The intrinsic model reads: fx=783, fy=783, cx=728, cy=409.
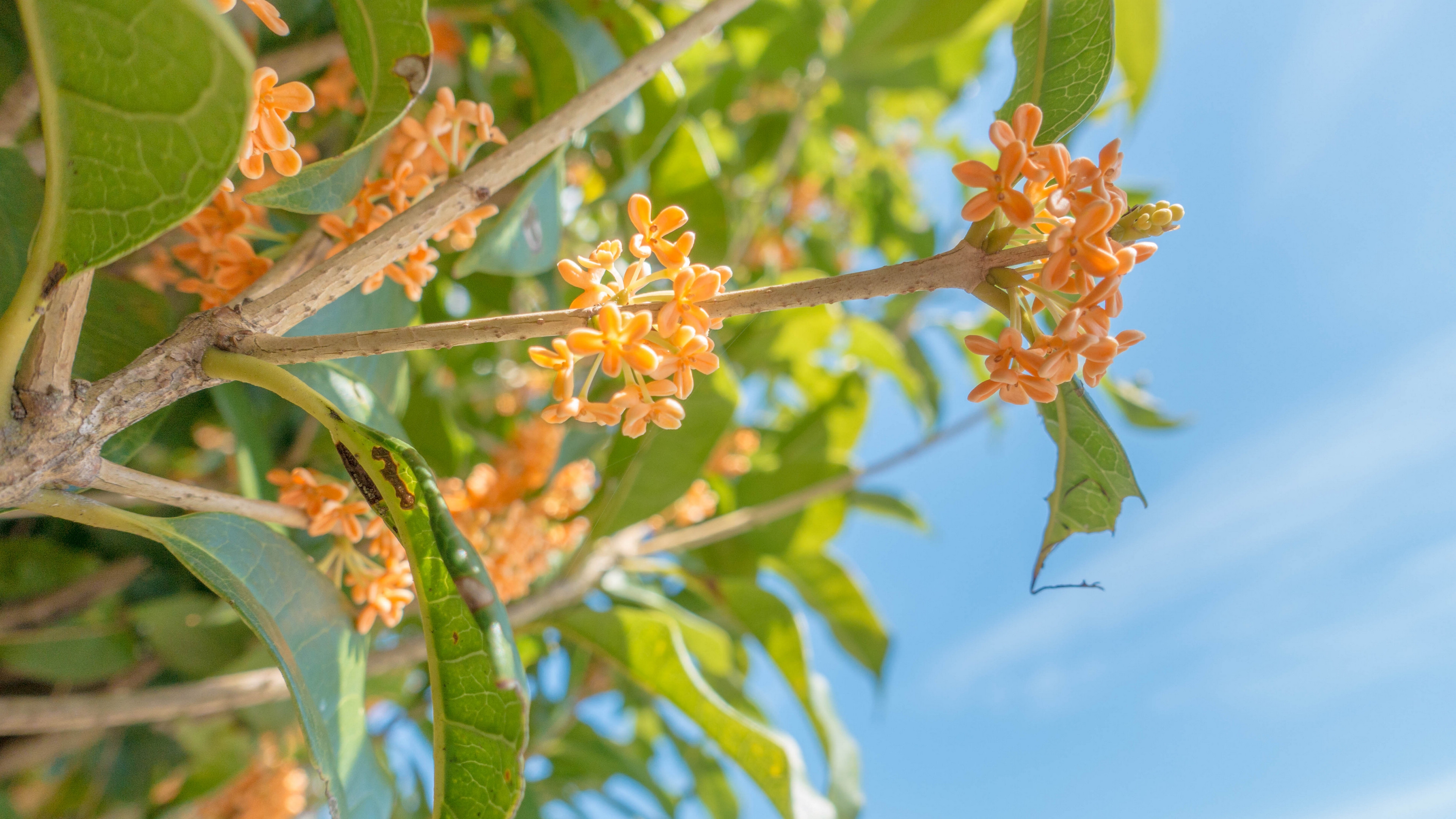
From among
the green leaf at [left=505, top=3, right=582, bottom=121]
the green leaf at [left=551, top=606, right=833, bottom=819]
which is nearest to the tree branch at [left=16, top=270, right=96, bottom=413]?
the green leaf at [left=505, top=3, right=582, bottom=121]

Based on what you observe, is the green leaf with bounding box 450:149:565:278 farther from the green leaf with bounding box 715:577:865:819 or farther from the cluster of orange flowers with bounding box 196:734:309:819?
the cluster of orange flowers with bounding box 196:734:309:819

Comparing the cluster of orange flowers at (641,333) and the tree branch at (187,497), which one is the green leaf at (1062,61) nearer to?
the cluster of orange flowers at (641,333)

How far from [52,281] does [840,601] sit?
1940 millimetres

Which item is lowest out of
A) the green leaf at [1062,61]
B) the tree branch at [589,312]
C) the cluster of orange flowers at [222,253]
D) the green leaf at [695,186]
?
the tree branch at [589,312]

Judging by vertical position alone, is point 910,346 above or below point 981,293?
above

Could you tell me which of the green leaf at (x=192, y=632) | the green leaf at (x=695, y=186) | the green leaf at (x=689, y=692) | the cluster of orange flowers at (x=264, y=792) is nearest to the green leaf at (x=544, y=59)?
the green leaf at (x=695, y=186)

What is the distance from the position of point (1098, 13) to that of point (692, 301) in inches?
20.3

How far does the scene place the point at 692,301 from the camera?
0.66m

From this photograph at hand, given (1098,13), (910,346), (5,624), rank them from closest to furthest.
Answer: (1098,13) → (5,624) → (910,346)

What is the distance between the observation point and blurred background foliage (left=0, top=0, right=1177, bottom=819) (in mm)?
1258

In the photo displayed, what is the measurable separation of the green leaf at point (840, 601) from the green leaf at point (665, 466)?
0.59 meters

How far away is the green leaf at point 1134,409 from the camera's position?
223 cm

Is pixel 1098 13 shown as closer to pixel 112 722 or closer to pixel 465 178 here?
pixel 465 178

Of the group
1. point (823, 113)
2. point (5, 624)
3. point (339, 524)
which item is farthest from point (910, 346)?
point (5, 624)
